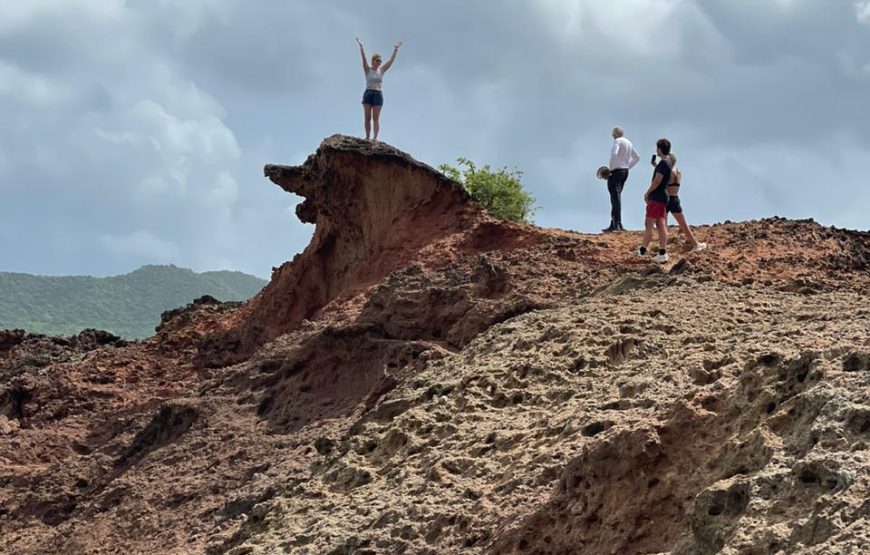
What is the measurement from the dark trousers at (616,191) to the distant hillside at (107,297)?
72.6 metres

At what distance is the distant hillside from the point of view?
9488cm

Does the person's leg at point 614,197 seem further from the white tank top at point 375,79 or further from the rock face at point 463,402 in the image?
the white tank top at point 375,79

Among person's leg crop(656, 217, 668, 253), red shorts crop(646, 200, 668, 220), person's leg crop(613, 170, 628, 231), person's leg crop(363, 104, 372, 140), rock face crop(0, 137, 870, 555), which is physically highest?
person's leg crop(363, 104, 372, 140)

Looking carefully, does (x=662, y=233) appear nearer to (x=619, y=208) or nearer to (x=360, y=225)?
(x=619, y=208)

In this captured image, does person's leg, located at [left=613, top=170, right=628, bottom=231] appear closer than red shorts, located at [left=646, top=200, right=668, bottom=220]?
No

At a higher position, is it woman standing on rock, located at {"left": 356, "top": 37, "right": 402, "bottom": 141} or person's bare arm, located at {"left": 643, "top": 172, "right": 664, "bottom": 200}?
woman standing on rock, located at {"left": 356, "top": 37, "right": 402, "bottom": 141}

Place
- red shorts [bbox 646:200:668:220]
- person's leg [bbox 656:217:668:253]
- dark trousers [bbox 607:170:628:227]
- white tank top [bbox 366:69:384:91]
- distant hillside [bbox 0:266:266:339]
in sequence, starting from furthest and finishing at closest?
distant hillside [bbox 0:266:266:339], white tank top [bbox 366:69:384:91], dark trousers [bbox 607:170:628:227], red shorts [bbox 646:200:668:220], person's leg [bbox 656:217:668:253]

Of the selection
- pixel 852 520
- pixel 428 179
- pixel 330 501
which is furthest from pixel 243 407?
pixel 852 520

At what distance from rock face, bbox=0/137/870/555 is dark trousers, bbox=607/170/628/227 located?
2.44ft

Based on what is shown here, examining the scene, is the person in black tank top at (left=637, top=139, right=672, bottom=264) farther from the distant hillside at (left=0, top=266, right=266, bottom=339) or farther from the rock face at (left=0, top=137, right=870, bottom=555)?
the distant hillside at (left=0, top=266, right=266, bottom=339)

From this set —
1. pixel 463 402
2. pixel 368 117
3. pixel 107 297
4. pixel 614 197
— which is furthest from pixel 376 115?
pixel 107 297

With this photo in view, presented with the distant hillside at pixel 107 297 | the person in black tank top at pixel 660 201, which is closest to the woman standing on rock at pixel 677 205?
the person in black tank top at pixel 660 201

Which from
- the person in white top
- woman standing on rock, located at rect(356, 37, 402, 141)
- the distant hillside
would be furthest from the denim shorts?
the distant hillside

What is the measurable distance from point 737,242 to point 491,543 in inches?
262
